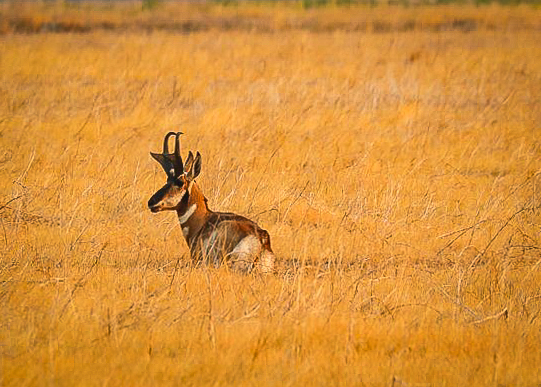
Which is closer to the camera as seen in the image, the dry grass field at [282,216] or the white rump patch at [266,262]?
the dry grass field at [282,216]

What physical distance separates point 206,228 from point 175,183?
1.48 ft

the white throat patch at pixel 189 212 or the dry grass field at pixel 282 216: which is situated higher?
the white throat patch at pixel 189 212

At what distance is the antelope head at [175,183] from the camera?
7934 millimetres

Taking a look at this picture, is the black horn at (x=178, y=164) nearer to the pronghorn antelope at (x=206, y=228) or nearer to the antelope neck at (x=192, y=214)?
the pronghorn antelope at (x=206, y=228)

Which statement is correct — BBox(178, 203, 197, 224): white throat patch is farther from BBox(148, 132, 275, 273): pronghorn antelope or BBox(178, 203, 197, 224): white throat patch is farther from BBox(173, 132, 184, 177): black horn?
BBox(173, 132, 184, 177): black horn

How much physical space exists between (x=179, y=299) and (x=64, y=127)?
6.92m

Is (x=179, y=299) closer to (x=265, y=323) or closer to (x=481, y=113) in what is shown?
(x=265, y=323)

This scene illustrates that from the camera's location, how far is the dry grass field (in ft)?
19.4

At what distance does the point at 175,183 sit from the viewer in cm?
798

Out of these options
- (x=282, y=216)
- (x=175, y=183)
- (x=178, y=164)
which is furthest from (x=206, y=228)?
(x=282, y=216)

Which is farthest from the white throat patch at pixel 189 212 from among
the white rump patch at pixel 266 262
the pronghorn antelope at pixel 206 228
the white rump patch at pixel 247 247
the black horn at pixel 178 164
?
the white rump patch at pixel 266 262

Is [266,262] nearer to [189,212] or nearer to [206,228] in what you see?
[206,228]

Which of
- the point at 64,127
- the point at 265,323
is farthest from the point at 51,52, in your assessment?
the point at 265,323

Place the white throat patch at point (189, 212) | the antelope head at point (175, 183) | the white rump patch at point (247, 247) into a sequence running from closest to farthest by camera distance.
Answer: the white rump patch at point (247, 247)
the antelope head at point (175, 183)
the white throat patch at point (189, 212)
